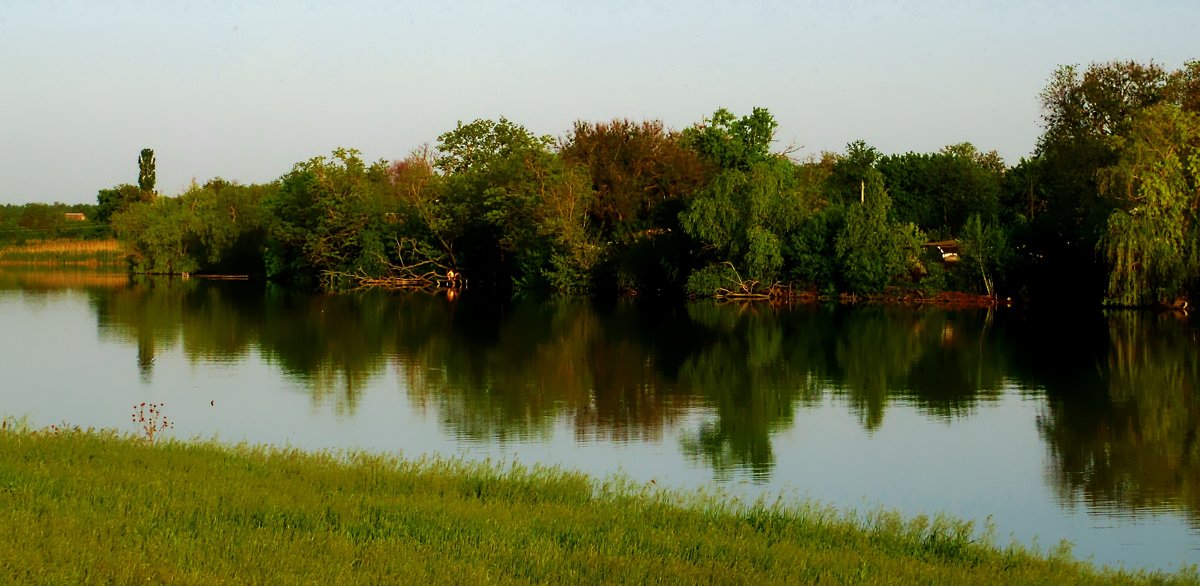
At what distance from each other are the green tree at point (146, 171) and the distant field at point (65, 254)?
17.4 metres

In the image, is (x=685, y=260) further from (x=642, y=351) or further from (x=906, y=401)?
(x=906, y=401)

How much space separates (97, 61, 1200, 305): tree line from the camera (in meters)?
43.8

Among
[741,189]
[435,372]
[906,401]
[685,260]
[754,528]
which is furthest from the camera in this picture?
[685,260]

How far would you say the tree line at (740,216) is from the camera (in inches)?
1724

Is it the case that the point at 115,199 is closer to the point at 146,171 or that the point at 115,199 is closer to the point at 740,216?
the point at 146,171

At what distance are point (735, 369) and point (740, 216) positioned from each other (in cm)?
2628

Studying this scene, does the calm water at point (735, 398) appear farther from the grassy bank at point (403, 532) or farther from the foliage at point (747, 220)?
the foliage at point (747, 220)

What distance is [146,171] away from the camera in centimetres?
12200

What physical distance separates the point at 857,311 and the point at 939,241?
1437 centimetres

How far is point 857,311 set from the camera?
4772cm

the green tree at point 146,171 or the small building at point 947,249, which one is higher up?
the green tree at point 146,171

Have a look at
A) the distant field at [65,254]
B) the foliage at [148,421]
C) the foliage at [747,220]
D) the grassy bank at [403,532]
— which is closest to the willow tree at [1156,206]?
the foliage at [747,220]

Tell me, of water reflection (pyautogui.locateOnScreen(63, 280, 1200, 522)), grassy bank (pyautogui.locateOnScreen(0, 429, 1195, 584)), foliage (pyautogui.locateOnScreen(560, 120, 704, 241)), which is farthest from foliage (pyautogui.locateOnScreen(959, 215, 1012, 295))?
grassy bank (pyautogui.locateOnScreen(0, 429, 1195, 584))

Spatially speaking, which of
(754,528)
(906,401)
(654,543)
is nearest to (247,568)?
(654,543)
